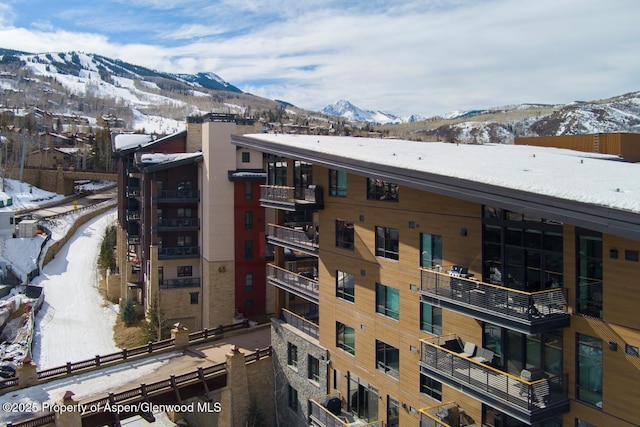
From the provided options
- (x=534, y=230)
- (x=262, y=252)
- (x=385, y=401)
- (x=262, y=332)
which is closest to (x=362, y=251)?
(x=385, y=401)

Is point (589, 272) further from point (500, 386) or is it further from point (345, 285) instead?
point (345, 285)

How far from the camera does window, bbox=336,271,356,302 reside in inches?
859

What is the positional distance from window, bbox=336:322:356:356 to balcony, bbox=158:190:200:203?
19.2 m

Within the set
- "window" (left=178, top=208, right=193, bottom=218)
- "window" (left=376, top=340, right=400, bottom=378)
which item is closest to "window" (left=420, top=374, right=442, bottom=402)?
"window" (left=376, top=340, right=400, bottom=378)

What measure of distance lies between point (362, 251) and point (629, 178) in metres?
9.79

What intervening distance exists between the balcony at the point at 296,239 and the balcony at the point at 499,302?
8564 mm

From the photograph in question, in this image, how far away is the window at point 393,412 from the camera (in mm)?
19141

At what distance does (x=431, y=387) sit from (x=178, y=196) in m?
25.7

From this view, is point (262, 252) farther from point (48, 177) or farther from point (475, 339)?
point (48, 177)

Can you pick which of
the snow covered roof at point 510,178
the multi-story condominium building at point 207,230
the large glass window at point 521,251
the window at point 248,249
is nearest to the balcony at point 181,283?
the multi-story condominium building at point 207,230

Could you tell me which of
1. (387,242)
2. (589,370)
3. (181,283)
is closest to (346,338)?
(387,242)

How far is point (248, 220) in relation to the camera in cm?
3678

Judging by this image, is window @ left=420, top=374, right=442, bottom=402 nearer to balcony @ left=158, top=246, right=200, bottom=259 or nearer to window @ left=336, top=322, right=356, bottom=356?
window @ left=336, top=322, right=356, bottom=356

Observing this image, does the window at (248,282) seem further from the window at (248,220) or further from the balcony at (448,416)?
the balcony at (448,416)
